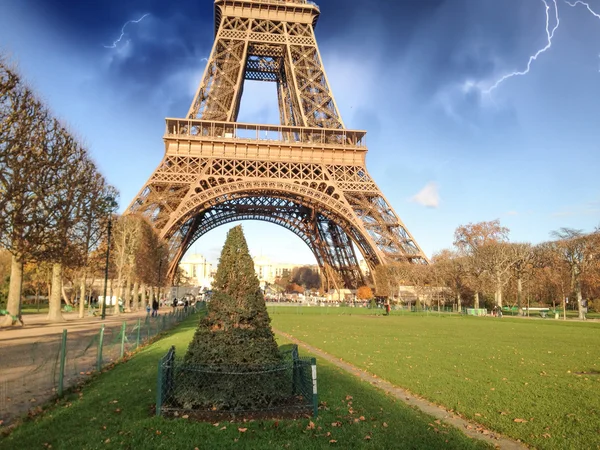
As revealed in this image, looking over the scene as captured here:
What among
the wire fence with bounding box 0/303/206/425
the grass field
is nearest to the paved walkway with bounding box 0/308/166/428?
the wire fence with bounding box 0/303/206/425

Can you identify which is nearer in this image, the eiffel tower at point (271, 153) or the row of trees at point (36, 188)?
the row of trees at point (36, 188)

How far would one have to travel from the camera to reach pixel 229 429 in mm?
6555

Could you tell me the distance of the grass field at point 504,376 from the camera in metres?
7.05

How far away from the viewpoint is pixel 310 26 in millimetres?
46469

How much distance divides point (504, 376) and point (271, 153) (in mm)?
33880

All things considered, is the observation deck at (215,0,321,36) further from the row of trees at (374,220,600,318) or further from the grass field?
the grass field

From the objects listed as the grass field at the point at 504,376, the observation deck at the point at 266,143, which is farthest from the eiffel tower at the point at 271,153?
the grass field at the point at 504,376

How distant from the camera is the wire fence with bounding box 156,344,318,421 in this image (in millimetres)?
7145

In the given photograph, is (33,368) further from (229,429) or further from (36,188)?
(36,188)

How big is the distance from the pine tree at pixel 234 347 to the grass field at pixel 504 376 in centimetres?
361

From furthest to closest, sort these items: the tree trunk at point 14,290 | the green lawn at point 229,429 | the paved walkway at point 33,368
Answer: the tree trunk at point 14,290
the paved walkway at point 33,368
the green lawn at point 229,429

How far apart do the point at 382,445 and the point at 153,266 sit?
38.2 metres

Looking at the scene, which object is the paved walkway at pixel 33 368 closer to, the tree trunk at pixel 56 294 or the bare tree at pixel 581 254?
the tree trunk at pixel 56 294

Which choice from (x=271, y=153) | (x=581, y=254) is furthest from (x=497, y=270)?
(x=271, y=153)
